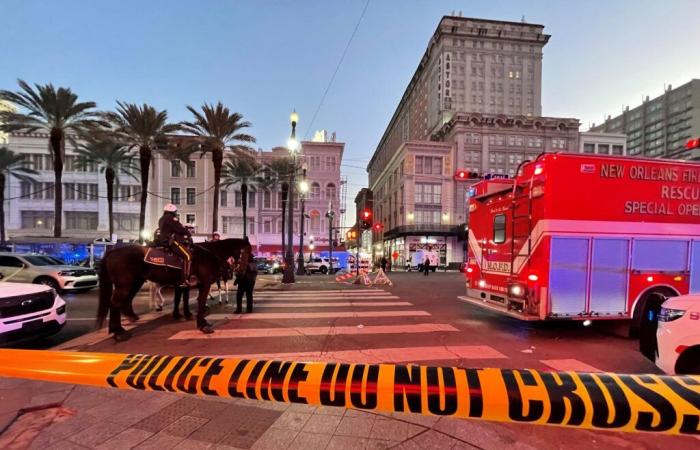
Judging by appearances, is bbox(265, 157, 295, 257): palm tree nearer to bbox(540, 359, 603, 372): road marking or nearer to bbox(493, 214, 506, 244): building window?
bbox(493, 214, 506, 244): building window

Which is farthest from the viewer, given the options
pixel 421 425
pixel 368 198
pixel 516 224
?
pixel 368 198

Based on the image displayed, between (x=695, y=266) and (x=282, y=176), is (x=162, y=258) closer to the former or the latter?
(x=695, y=266)

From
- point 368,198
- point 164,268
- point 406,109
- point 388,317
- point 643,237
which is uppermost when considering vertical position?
point 406,109

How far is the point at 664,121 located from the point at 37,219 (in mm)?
172740

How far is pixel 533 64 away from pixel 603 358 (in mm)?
96947

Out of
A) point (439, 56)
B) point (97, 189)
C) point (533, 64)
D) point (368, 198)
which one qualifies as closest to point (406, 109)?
point (439, 56)

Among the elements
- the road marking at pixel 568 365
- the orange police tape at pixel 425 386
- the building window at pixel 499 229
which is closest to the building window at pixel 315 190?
the building window at pixel 499 229

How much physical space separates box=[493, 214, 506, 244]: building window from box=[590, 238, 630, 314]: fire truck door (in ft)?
Result: 5.65

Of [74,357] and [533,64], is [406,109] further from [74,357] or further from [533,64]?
[74,357]

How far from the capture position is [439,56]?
84750 millimetres

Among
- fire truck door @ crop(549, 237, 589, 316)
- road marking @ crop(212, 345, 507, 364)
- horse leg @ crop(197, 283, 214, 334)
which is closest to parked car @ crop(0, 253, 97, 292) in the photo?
horse leg @ crop(197, 283, 214, 334)

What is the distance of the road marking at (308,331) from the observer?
7.10m

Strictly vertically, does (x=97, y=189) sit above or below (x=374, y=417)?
above

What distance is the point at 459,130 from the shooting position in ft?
185
